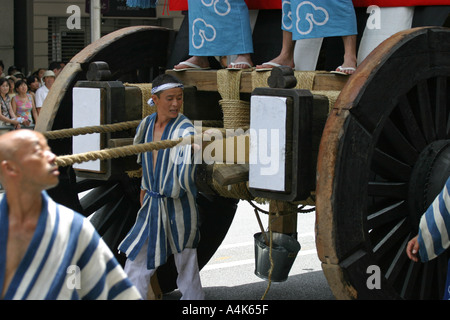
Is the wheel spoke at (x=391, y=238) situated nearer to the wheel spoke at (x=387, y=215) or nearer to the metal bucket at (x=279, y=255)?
the wheel spoke at (x=387, y=215)

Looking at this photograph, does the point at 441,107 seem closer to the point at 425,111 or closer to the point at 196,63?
the point at 425,111

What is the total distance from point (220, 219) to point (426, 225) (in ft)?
7.92

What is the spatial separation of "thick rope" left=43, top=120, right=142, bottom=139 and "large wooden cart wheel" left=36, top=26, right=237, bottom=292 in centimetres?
21

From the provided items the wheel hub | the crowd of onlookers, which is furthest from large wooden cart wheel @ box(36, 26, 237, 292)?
the crowd of onlookers

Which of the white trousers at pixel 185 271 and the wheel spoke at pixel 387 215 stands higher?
the wheel spoke at pixel 387 215

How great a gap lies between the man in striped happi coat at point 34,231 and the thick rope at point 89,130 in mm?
1654

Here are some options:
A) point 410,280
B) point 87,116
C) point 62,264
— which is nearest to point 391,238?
point 410,280

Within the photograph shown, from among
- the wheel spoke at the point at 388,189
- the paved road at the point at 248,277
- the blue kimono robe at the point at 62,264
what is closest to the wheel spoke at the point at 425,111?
the wheel spoke at the point at 388,189

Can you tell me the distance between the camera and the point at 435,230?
3365 millimetres

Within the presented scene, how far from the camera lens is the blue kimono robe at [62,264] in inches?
99.1

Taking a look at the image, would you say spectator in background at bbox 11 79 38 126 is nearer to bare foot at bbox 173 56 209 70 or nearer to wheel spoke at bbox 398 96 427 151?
bare foot at bbox 173 56 209 70

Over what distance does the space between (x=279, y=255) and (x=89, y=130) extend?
1327mm

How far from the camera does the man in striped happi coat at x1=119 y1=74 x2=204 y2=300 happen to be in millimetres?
4270
